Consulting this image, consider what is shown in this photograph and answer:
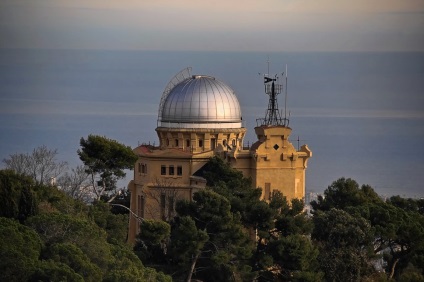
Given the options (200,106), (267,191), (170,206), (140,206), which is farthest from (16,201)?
(200,106)

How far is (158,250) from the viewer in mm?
39438

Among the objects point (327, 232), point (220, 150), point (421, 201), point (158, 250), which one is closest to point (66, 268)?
point (158, 250)

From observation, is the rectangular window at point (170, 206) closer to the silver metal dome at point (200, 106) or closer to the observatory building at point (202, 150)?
the observatory building at point (202, 150)

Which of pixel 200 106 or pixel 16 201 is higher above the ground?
pixel 200 106

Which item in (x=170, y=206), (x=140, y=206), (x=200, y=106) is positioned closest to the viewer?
(x=170, y=206)

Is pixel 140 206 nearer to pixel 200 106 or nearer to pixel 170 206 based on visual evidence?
pixel 170 206

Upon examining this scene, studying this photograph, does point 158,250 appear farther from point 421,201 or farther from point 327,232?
point 421,201

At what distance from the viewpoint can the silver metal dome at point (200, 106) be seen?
151 ft

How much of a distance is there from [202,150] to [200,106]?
4.30 ft

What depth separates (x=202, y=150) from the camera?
152 feet

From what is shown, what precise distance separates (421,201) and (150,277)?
14080 millimetres

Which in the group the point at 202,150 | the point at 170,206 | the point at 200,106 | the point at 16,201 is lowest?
the point at 16,201

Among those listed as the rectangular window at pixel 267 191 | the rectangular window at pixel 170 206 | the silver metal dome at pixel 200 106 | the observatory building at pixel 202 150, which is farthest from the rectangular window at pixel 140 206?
the rectangular window at pixel 267 191

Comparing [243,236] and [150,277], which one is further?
[243,236]
